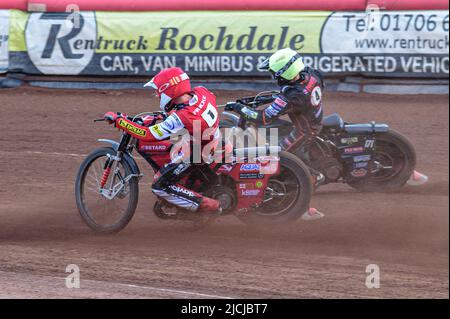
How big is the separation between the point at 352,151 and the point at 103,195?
2.78m

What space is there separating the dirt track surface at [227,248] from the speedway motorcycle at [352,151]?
242mm

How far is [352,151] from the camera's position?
29.4 feet

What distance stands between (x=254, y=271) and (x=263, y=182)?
47.8 inches

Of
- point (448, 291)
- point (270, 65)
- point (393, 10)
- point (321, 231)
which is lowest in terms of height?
point (448, 291)

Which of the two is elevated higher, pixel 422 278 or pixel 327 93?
pixel 327 93

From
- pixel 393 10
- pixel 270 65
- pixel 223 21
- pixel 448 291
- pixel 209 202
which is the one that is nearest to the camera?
pixel 448 291

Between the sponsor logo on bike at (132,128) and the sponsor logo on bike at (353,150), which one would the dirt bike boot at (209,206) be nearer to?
the sponsor logo on bike at (132,128)

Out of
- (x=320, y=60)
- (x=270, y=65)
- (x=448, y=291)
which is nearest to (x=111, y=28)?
(x=320, y=60)

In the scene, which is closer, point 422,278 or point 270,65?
point 422,278

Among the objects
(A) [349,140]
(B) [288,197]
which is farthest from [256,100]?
(B) [288,197]

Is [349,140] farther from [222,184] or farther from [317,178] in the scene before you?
[222,184]

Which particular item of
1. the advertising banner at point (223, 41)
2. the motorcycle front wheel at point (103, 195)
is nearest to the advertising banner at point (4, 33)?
the advertising banner at point (223, 41)

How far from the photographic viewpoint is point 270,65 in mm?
8656

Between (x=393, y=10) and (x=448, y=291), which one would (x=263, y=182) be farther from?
(x=393, y=10)
